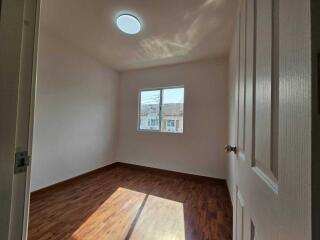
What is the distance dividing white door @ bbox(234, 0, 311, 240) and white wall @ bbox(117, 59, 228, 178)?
2.45 m

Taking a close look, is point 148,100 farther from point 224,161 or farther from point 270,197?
point 270,197

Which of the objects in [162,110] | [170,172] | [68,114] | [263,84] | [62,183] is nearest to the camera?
[263,84]

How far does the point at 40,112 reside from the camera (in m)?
2.26

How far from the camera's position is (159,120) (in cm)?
357

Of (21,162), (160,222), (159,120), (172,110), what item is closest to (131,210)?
(160,222)

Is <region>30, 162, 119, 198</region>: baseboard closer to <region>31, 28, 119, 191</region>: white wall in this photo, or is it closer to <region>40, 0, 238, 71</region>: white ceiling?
<region>31, 28, 119, 191</region>: white wall

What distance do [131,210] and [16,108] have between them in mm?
1860

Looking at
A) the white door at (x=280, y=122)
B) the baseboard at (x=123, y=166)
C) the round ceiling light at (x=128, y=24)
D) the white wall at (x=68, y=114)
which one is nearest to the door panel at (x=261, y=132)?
the white door at (x=280, y=122)

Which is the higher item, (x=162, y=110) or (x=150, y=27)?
(x=150, y=27)

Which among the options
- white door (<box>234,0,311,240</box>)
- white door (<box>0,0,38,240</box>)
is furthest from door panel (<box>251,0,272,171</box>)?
white door (<box>0,0,38,240</box>)

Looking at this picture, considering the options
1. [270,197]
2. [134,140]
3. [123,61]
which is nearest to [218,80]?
[123,61]

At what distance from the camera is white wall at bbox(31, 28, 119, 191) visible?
2.29m

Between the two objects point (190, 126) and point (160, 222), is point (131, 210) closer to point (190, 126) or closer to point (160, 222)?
point (160, 222)

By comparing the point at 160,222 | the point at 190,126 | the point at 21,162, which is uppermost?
the point at 190,126
